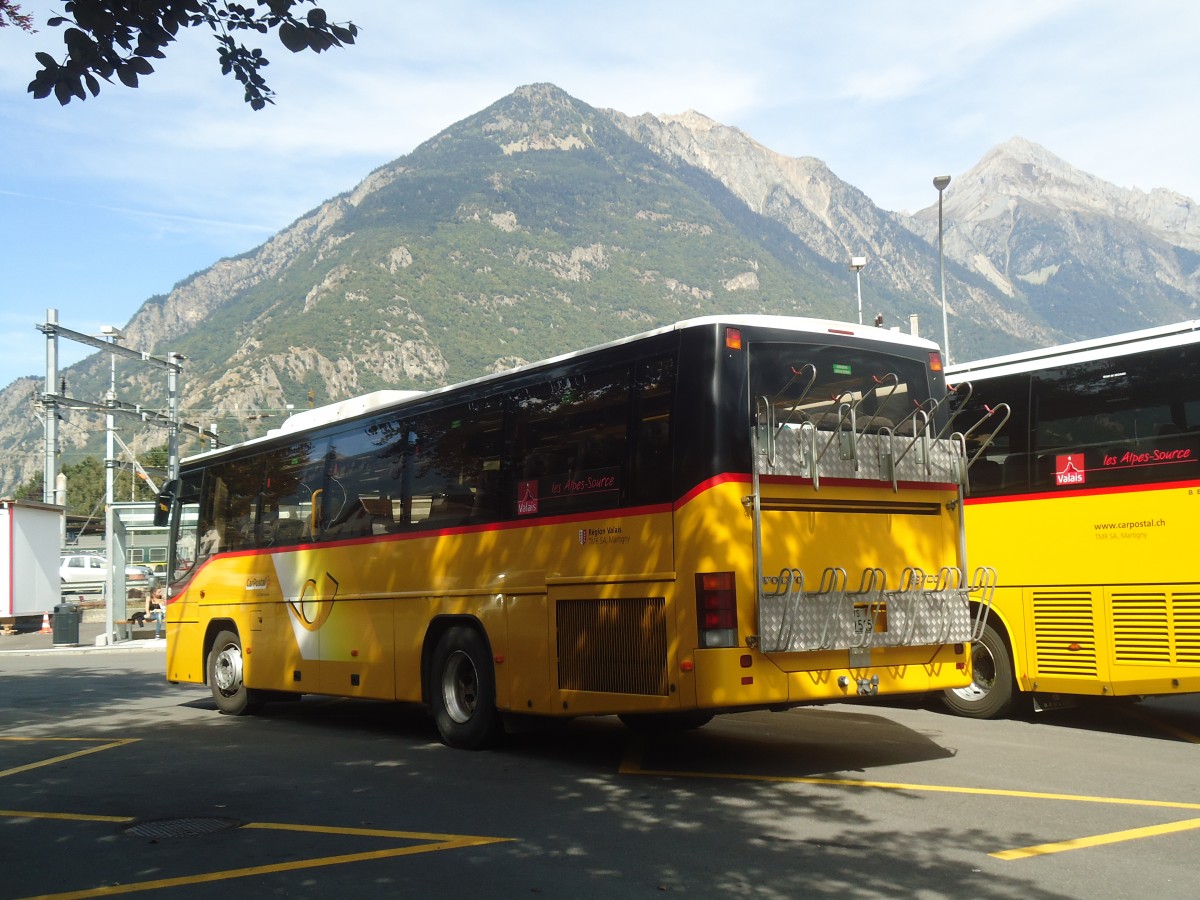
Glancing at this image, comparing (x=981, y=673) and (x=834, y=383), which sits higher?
(x=834, y=383)

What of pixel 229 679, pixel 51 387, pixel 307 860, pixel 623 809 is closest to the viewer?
pixel 307 860

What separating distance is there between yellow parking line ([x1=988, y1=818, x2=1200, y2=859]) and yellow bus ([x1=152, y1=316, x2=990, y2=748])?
2223 millimetres

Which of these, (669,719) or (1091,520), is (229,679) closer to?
(669,719)

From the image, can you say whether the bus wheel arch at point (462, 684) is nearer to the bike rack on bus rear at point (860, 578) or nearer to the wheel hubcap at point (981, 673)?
the bike rack on bus rear at point (860, 578)

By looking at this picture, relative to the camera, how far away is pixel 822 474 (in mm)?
8914

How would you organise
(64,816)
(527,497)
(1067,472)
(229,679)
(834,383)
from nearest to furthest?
(64,816)
(834,383)
(527,497)
(1067,472)
(229,679)

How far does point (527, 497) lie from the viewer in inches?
393

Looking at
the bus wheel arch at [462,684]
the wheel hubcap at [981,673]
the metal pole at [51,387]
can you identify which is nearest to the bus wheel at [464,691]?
the bus wheel arch at [462,684]

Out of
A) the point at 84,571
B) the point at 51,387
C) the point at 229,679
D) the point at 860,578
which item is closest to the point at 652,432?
the point at 860,578

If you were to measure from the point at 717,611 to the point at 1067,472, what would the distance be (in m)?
4.52

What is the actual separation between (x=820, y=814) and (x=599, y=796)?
61.9 inches

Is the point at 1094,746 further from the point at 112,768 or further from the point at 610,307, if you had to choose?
the point at 610,307

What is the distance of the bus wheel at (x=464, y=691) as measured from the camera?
10.3m

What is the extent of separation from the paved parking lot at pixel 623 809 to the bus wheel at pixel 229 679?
4.65 feet
